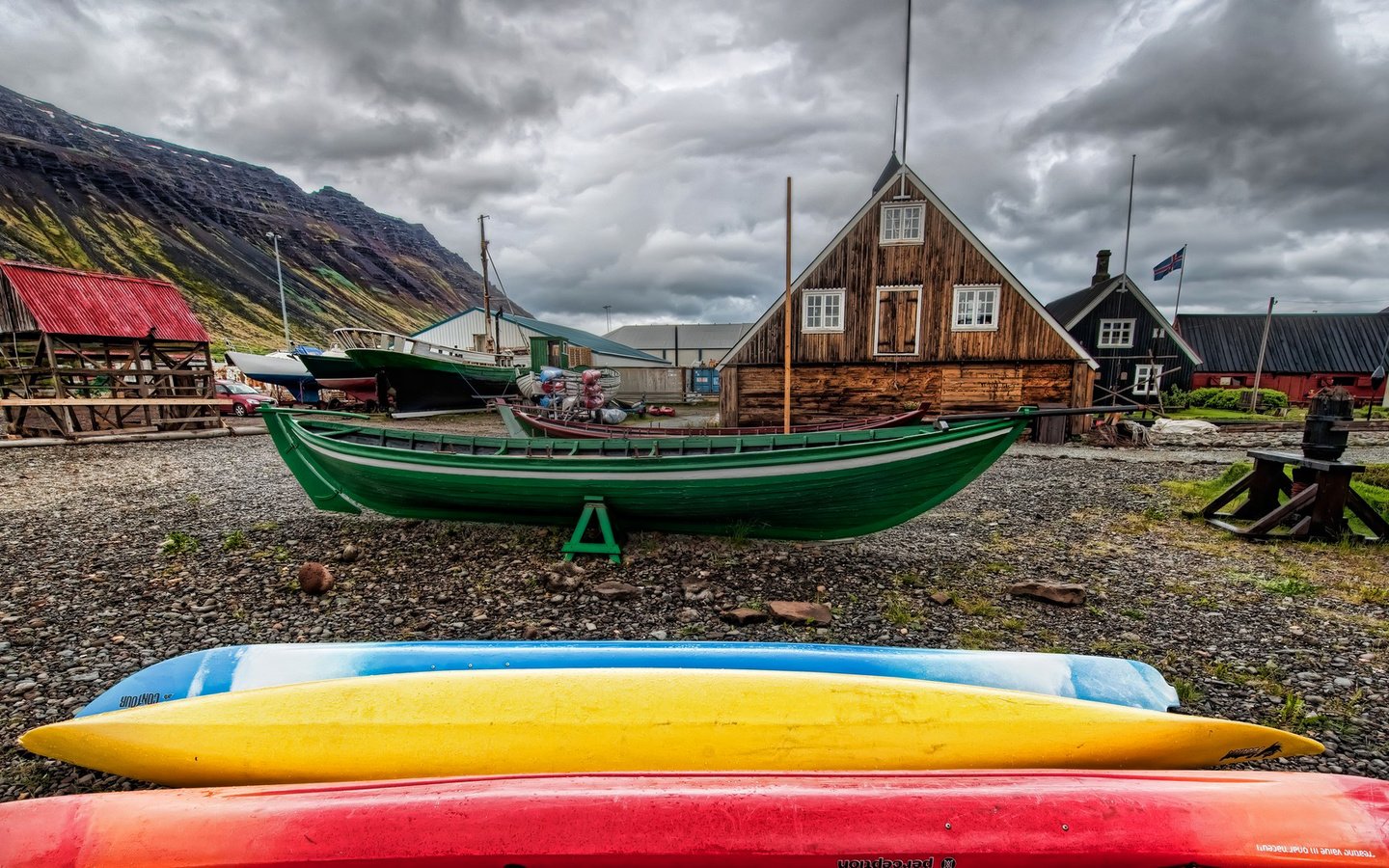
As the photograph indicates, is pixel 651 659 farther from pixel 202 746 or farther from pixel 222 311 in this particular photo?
pixel 222 311

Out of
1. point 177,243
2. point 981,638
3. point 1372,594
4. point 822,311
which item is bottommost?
point 981,638

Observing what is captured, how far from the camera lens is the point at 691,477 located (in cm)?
718

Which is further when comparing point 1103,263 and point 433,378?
point 1103,263

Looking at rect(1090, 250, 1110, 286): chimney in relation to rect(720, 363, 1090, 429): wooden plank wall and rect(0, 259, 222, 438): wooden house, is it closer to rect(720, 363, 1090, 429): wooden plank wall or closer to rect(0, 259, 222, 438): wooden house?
rect(720, 363, 1090, 429): wooden plank wall

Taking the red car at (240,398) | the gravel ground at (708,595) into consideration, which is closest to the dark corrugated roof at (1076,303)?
the gravel ground at (708,595)

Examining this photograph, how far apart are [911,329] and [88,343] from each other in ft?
84.4

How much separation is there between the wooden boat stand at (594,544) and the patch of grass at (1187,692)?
222 inches

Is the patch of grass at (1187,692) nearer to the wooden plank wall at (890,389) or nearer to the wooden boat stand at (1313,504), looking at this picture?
the wooden boat stand at (1313,504)

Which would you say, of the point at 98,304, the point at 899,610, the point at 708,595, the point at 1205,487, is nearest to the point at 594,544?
the point at 708,595

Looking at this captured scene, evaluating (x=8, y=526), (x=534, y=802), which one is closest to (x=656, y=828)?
(x=534, y=802)

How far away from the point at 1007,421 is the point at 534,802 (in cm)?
638

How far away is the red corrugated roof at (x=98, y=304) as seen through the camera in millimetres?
15289

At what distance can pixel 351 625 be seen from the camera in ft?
18.1

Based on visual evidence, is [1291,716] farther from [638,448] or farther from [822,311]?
[822,311]
